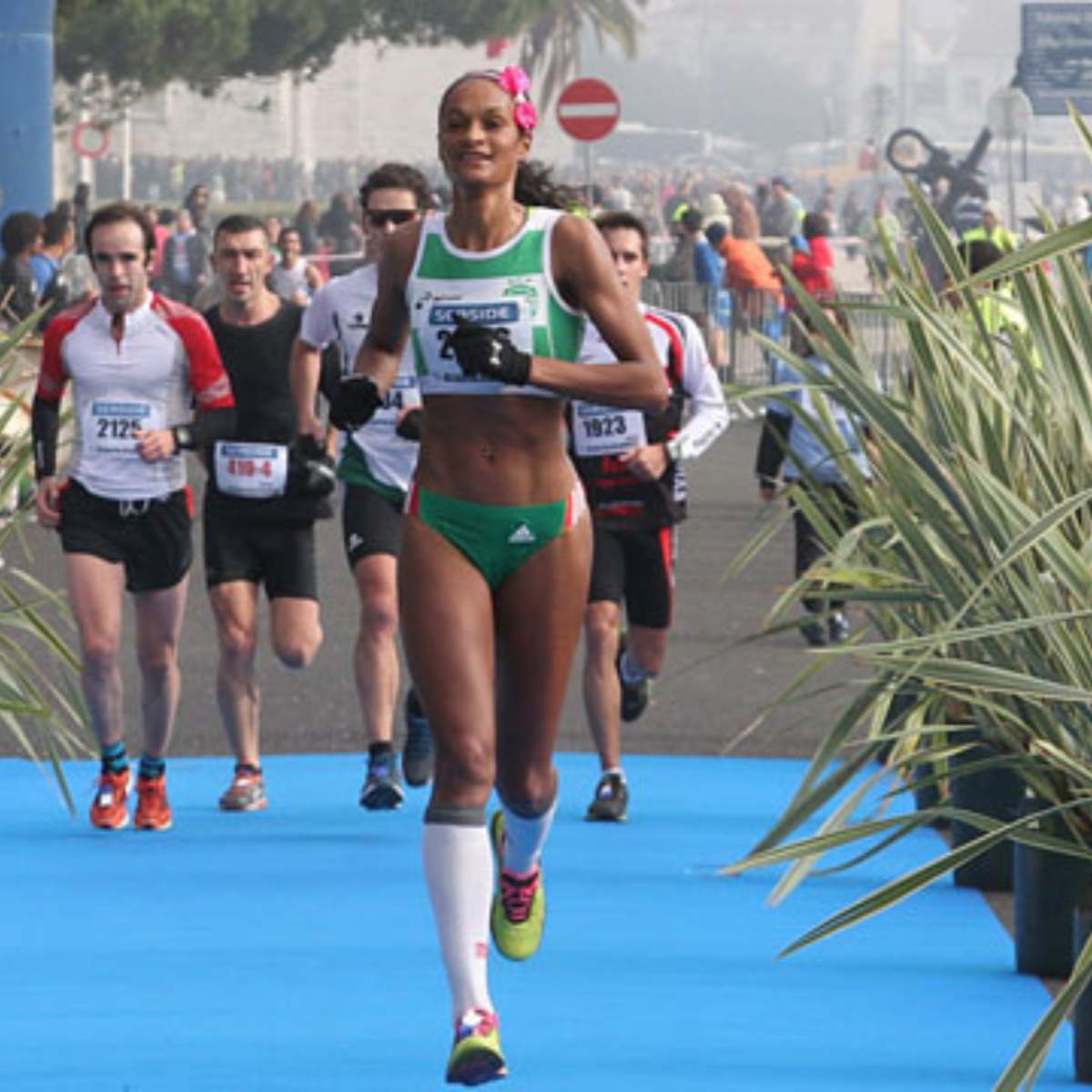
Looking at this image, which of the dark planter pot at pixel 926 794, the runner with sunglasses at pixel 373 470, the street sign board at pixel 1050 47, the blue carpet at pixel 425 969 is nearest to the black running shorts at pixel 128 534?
the runner with sunglasses at pixel 373 470

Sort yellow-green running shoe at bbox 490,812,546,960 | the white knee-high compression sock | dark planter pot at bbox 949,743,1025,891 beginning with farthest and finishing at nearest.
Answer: dark planter pot at bbox 949,743,1025,891
yellow-green running shoe at bbox 490,812,546,960
the white knee-high compression sock

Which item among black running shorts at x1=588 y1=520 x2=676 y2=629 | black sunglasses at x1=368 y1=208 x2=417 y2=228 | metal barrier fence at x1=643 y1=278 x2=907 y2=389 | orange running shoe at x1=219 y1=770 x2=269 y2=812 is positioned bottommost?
metal barrier fence at x1=643 y1=278 x2=907 y2=389

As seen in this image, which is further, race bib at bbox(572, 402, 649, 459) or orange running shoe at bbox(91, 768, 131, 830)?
race bib at bbox(572, 402, 649, 459)

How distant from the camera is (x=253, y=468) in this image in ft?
34.7

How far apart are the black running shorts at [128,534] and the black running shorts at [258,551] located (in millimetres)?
411

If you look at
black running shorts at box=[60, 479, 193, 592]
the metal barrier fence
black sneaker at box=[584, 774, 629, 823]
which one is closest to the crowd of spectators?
the metal barrier fence

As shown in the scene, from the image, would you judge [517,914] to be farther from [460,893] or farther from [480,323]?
[480,323]

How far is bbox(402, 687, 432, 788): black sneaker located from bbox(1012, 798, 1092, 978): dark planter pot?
9.86 ft

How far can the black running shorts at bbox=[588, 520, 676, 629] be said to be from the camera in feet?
34.8

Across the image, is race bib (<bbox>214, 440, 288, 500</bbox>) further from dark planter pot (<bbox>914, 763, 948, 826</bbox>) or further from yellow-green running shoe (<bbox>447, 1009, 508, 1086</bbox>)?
yellow-green running shoe (<bbox>447, 1009, 508, 1086</bbox>)

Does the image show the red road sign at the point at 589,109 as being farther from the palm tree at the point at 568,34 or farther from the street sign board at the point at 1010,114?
the palm tree at the point at 568,34

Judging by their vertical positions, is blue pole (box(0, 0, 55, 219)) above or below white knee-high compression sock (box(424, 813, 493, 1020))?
below

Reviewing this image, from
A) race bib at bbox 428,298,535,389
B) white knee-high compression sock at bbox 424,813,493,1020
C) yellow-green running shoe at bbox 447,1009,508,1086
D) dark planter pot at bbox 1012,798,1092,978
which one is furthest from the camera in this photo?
dark planter pot at bbox 1012,798,1092,978

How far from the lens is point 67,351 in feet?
33.1
